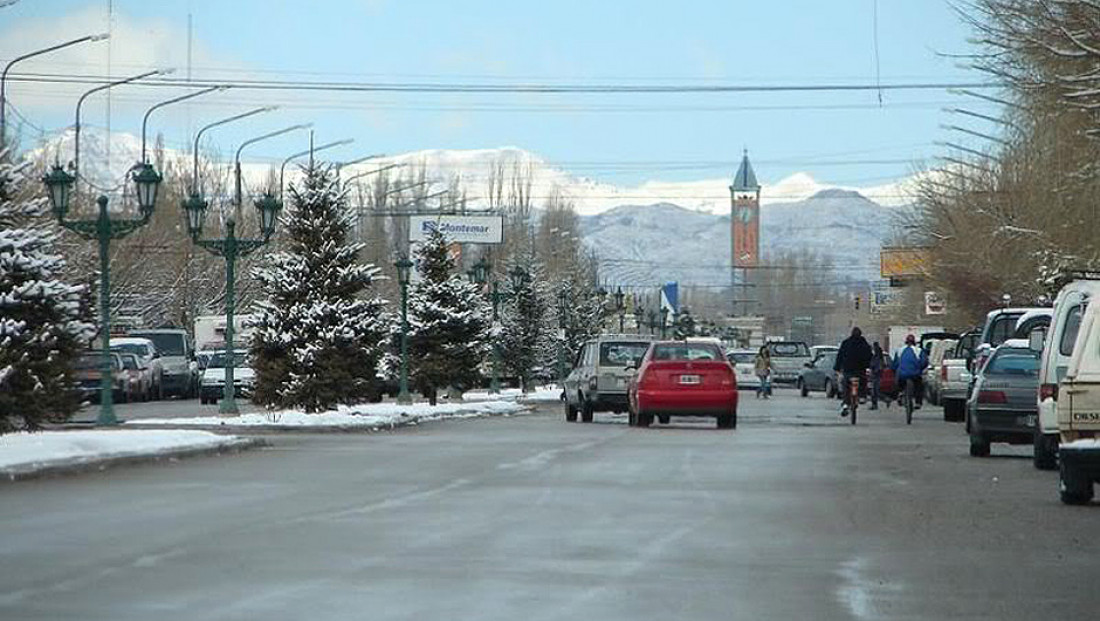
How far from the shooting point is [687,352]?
4222 centimetres

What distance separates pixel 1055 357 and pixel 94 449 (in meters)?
10.9

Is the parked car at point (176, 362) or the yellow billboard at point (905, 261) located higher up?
the yellow billboard at point (905, 261)

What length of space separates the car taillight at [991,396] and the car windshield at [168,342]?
49547mm

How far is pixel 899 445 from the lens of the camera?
34688 millimetres

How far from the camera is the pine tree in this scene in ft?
214

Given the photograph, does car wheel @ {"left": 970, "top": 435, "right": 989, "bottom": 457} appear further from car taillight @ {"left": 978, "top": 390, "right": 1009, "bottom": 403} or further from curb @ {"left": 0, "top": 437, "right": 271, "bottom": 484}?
curb @ {"left": 0, "top": 437, "right": 271, "bottom": 484}

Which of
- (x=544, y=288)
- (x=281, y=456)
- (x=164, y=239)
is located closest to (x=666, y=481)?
(x=281, y=456)

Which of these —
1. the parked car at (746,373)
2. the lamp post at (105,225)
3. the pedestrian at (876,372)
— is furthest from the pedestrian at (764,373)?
the lamp post at (105,225)

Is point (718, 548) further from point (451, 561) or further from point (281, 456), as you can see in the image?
point (281, 456)

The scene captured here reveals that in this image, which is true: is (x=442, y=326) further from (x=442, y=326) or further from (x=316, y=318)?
(x=316, y=318)

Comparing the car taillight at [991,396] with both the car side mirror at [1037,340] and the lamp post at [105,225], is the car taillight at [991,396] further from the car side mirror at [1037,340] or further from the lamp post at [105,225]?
the lamp post at [105,225]

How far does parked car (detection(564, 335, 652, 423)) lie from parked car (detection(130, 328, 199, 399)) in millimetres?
29622

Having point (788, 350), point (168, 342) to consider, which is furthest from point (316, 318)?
point (788, 350)

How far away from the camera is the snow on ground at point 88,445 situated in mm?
24297
